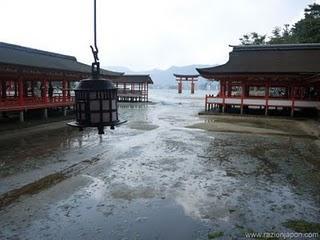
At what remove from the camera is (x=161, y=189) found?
10039 millimetres

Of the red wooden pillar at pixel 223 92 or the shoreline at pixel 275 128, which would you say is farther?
the red wooden pillar at pixel 223 92

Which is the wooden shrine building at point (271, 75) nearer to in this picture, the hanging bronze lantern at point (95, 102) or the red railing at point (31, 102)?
the red railing at point (31, 102)

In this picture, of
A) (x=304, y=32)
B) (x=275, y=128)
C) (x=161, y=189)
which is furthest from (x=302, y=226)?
(x=304, y=32)

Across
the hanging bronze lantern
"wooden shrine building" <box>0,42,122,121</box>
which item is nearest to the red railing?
"wooden shrine building" <box>0,42,122,121</box>

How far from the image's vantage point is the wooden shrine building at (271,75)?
2998 cm

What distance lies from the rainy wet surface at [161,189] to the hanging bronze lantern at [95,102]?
295cm

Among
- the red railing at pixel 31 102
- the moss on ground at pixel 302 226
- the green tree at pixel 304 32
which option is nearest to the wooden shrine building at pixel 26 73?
the red railing at pixel 31 102

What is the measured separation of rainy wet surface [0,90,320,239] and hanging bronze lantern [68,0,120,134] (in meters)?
2.95

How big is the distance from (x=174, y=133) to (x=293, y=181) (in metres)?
10.3

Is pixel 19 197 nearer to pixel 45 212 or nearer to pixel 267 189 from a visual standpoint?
pixel 45 212

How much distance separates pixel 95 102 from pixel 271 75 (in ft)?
89.5

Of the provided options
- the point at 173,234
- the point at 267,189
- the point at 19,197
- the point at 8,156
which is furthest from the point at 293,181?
the point at 8,156

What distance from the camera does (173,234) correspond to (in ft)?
24.0

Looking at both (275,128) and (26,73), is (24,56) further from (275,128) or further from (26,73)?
(275,128)
